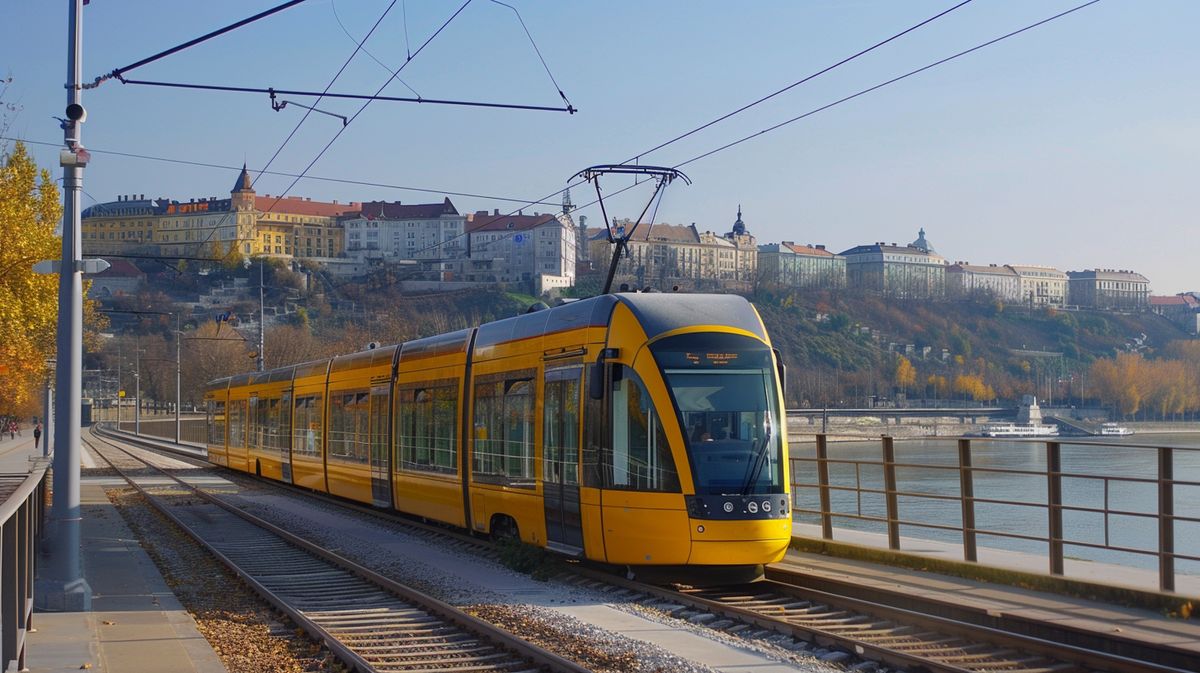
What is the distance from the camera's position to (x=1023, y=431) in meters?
82.4

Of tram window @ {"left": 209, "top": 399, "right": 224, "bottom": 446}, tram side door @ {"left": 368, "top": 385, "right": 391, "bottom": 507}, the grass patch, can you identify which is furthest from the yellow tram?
tram window @ {"left": 209, "top": 399, "right": 224, "bottom": 446}

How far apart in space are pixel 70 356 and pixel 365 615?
414 cm

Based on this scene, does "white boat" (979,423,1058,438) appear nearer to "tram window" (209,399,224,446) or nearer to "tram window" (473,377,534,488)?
"tram window" (209,399,224,446)

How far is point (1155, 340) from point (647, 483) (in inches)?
5596

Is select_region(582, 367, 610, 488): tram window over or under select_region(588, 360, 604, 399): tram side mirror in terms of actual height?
under

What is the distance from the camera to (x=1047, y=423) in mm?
90625

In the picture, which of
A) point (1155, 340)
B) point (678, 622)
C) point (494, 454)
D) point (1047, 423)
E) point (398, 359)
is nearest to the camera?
point (678, 622)

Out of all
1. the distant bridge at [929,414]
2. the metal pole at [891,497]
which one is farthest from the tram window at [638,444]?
the distant bridge at [929,414]

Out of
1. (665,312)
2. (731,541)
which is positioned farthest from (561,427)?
(731,541)

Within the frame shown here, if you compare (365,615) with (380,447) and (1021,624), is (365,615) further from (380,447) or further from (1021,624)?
(380,447)

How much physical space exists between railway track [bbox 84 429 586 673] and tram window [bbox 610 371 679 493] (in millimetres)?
2389

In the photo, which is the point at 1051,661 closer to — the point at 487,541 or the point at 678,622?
the point at 678,622

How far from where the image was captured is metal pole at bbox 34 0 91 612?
12.6 metres

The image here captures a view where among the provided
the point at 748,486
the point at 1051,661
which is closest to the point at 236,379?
the point at 748,486
